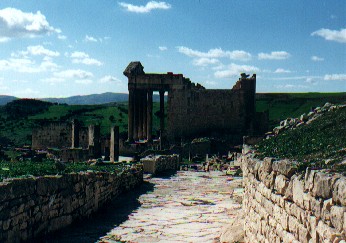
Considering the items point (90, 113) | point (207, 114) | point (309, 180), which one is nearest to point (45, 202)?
point (309, 180)

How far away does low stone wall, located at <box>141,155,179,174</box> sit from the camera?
2234 centimetres

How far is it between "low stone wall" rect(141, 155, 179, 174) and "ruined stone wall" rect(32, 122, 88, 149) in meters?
23.6

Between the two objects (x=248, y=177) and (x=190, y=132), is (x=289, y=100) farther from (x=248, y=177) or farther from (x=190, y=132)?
(x=248, y=177)

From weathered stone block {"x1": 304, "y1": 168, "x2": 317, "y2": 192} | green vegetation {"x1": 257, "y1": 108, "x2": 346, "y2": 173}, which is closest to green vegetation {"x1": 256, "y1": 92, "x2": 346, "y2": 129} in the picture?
green vegetation {"x1": 257, "y1": 108, "x2": 346, "y2": 173}

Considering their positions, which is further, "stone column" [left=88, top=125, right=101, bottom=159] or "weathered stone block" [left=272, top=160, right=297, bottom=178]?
"stone column" [left=88, top=125, right=101, bottom=159]

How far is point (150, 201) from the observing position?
548 inches

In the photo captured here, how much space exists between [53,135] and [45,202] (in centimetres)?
4138

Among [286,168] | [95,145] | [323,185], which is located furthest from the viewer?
[95,145]

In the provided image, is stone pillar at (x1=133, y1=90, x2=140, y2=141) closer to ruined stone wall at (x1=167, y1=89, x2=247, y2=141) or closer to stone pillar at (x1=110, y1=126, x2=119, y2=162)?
ruined stone wall at (x1=167, y1=89, x2=247, y2=141)

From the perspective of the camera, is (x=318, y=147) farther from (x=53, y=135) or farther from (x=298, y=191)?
(x=53, y=135)

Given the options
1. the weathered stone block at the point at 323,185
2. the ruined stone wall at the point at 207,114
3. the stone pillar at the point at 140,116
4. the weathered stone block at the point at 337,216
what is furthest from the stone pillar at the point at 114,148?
the weathered stone block at the point at 337,216

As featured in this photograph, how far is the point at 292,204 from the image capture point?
557 centimetres

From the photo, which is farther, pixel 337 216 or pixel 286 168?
pixel 286 168

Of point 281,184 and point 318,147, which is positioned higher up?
point 318,147
